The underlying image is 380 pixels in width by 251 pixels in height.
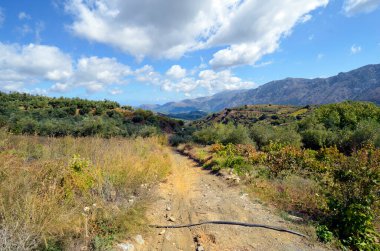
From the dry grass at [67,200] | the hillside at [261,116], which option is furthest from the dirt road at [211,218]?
the hillside at [261,116]

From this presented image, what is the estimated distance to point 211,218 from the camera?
5.66 meters

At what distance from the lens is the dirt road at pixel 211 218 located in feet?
15.0

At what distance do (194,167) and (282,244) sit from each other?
24.9 feet

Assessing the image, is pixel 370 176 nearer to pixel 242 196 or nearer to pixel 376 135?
pixel 242 196

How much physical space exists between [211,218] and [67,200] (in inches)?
120

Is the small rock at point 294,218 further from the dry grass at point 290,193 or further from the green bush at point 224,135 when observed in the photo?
the green bush at point 224,135

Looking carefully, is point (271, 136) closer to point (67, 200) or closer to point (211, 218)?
point (211, 218)

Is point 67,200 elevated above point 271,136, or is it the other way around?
point 67,200

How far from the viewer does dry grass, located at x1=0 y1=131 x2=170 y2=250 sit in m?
3.17

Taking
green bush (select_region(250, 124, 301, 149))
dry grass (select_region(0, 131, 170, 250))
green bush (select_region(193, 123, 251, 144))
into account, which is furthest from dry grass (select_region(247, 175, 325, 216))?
green bush (select_region(250, 124, 301, 149))

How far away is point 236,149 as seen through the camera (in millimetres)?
12969

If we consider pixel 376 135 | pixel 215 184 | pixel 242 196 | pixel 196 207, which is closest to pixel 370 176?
pixel 242 196

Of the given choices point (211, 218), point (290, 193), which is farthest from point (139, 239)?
point (290, 193)

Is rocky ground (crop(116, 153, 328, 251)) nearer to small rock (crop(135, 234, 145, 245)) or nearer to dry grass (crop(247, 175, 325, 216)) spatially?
small rock (crop(135, 234, 145, 245))
